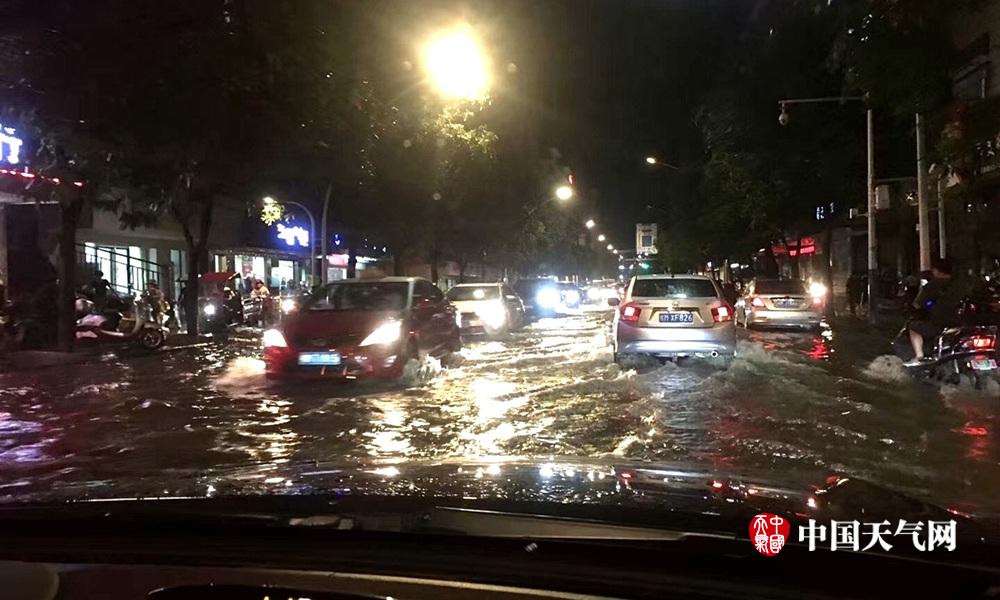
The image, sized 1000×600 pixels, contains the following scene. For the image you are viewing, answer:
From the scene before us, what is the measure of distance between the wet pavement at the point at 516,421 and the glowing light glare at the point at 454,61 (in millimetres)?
5753

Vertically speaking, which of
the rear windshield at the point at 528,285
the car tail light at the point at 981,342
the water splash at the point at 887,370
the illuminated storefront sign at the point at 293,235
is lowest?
the water splash at the point at 887,370

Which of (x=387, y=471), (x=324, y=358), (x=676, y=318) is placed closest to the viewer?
(x=387, y=471)

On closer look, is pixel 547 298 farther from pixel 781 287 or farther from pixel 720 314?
pixel 720 314

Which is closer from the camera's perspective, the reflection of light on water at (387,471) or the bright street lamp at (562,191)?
the reflection of light on water at (387,471)

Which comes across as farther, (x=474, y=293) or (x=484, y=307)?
(x=474, y=293)

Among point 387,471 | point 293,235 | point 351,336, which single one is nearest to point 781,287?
point 351,336

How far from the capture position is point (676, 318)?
14117mm

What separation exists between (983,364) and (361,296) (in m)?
8.62

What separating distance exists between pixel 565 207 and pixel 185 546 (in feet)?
187

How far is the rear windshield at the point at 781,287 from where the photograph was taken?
2461cm

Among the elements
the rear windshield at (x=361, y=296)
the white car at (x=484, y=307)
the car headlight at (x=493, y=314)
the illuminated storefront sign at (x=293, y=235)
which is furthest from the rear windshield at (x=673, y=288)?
the illuminated storefront sign at (x=293, y=235)

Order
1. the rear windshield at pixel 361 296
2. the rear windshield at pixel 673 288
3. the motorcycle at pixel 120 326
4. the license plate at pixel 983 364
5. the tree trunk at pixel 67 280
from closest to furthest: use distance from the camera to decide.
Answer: the license plate at pixel 983 364 < the rear windshield at pixel 361 296 < the rear windshield at pixel 673 288 < the tree trunk at pixel 67 280 < the motorcycle at pixel 120 326

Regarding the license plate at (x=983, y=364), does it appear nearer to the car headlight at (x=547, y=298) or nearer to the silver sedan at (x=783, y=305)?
the silver sedan at (x=783, y=305)

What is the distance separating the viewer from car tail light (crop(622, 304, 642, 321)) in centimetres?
1431
